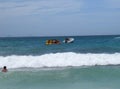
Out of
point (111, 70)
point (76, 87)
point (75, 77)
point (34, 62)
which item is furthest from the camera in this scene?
point (34, 62)

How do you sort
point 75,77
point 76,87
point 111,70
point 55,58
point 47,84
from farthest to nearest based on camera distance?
point 55,58
point 111,70
point 75,77
point 47,84
point 76,87

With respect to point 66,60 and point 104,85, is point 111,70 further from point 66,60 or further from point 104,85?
point 66,60

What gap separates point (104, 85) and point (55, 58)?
10.8m

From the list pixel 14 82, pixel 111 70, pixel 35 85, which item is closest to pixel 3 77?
pixel 14 82

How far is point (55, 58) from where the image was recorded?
2498 centimetres

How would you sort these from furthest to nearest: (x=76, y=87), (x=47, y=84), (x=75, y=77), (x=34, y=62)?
1. (x=34, y=62)
2. (x=75, y=77)
3. (x=47, y=84)
4. (x=76, y=87)

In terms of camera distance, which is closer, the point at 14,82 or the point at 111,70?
the point at 14,82

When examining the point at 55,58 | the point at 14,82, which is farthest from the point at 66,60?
the point at 14,82

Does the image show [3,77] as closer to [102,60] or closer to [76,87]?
[76,87]

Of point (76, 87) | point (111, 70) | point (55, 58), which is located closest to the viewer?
point (76, 87)

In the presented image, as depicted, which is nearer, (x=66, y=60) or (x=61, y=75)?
(x=61, y=75)

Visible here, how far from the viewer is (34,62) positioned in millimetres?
23188

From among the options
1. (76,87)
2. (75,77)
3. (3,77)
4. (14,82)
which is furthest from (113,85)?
(3,77)

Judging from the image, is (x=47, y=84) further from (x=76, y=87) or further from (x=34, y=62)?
(x=34, y=62)
